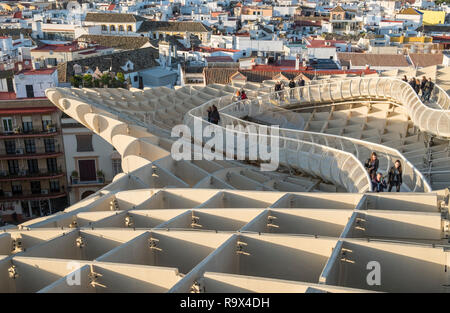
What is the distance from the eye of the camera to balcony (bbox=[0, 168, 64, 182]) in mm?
42125

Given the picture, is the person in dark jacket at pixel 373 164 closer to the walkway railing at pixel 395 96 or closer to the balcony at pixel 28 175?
the walkway railing at pixel 395 96

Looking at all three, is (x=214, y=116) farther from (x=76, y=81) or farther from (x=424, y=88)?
(x=76, y=81)

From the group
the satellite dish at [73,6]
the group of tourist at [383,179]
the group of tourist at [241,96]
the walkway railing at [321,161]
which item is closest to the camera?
the group of tourist at [383,179]

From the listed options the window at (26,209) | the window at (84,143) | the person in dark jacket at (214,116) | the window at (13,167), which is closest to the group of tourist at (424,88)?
the person in dark jacket at (214,116)

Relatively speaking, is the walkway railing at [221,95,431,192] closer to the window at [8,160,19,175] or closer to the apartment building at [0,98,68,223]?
the apartment building at [0,98,68,223]

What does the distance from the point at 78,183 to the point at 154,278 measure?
34.2 m

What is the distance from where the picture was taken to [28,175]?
4234cm

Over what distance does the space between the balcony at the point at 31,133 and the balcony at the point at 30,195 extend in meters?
4.78

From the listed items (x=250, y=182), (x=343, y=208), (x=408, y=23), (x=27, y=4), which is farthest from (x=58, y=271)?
(x=27, y=4)

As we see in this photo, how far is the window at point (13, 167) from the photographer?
42406 millimetres

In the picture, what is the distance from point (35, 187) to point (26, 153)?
2992 millimetres

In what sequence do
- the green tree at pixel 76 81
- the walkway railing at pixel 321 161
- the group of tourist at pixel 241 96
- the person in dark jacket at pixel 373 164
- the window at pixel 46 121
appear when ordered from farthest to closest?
the green tree at pixel 76 81, the window at pixel 46 121, the group of tourist at pixel 241 96, the walkway railing at pixel 321 161, the person in dark jacket at pixel 373 164

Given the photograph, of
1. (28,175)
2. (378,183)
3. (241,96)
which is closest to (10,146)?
(28,175)

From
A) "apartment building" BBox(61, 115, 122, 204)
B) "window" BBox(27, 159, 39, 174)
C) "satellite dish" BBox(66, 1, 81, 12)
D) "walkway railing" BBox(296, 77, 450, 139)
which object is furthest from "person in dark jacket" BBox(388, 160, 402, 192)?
"satellite dish" BBox(66, 1, 81, 12)
